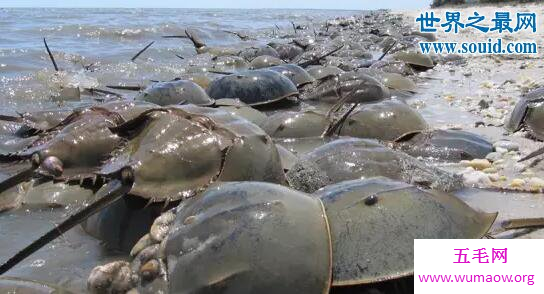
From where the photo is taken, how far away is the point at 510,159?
3.42 metres

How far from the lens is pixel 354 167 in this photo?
2.57 m

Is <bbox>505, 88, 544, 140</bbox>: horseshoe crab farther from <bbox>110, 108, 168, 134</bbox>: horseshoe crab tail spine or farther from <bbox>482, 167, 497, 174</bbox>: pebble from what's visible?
<bbox>110, 108, 168, 134</bbox>: horseshoe crab tail spine

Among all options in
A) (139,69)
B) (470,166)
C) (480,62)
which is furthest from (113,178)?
(480,62)

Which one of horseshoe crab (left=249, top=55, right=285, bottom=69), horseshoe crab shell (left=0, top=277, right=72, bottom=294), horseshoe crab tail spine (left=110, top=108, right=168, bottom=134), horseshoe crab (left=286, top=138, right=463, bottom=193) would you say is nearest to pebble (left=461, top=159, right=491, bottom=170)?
horseshoe crab (left=286, top=138, right=463, bottom=193)

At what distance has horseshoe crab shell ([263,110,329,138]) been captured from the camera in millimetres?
3939

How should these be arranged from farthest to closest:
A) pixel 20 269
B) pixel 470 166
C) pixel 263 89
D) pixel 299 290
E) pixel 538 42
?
pixel 538 42 < pixel 263 89 < pixel 470 166 < pixel 20 269 < pixel 299 290

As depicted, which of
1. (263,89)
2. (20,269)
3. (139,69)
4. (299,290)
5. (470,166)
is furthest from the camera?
(139,69)

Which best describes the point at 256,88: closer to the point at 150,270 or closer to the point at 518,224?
the point at 518,224

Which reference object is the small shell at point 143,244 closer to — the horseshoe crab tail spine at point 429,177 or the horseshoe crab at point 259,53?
the horseshoe crab tail spine at point 429,177

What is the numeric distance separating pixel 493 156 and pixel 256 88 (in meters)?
2.30

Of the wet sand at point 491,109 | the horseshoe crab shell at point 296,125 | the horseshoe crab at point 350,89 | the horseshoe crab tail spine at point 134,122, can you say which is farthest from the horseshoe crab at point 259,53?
the horseshoe crab tail spine at point 134,122

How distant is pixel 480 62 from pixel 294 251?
828 centimetres

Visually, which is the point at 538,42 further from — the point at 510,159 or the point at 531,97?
the point at 510,159

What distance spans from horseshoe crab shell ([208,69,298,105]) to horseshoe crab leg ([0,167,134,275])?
2911 millimetres
